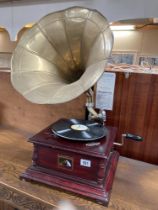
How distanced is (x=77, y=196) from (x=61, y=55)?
0.63 meters

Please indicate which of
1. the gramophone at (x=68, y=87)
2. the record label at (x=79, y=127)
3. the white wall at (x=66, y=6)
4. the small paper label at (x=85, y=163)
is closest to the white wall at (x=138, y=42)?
the white wall at (x=66, y=6)

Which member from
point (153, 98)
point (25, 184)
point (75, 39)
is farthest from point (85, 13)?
point (25, 184)

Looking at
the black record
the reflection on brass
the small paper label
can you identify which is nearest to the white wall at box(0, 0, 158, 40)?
the reflection on brass

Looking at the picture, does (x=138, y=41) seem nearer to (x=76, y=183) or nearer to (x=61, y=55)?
(x=61, y=55)

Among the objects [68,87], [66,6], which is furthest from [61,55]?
[66,6]

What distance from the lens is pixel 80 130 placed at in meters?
0.79

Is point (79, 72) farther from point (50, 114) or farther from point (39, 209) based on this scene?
point (39, 209)

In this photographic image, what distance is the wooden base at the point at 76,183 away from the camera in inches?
25.7

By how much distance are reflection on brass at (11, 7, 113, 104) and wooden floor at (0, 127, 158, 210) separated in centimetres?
34

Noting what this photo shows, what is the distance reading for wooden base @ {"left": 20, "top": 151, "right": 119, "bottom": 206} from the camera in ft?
2.14

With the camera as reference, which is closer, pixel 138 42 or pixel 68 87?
pixel 68 87

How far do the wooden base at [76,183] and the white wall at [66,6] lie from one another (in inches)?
78.0

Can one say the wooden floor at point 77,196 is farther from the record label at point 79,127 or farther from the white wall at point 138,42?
the white wall at point 138,42

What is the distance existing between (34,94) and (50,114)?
0.42 metres
